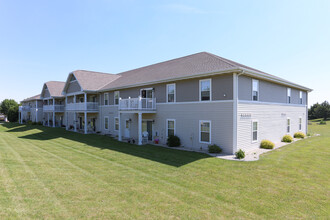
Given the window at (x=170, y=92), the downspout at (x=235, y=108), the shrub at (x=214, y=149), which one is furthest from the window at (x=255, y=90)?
the window at (x=170, y=92)

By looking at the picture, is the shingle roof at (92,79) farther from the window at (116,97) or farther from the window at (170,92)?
the window at (170,92)

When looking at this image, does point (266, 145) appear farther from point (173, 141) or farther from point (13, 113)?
point (13, 113)

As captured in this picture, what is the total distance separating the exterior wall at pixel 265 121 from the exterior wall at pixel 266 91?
528 mm

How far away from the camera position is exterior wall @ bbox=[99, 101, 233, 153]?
12.8 m

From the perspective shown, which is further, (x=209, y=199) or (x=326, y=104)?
(x=326, y=104)

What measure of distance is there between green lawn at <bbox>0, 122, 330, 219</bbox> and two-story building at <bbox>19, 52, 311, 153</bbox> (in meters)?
2.95

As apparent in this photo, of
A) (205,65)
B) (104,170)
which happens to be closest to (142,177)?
(104,170)

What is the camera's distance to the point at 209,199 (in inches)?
256

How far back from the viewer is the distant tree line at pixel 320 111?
5864 cm

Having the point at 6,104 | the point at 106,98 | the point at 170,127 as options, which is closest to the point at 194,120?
the point at 170,127

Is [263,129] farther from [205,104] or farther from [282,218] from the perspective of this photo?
[282,218]

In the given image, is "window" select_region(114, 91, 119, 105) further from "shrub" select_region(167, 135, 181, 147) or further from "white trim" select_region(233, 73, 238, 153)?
"white trim" select_region(233, 73, 238, 153)

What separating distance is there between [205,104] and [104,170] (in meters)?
8.24

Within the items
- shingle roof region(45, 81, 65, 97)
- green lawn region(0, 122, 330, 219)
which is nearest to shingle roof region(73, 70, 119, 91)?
shingle roof region(45, 81, 65, 97)
